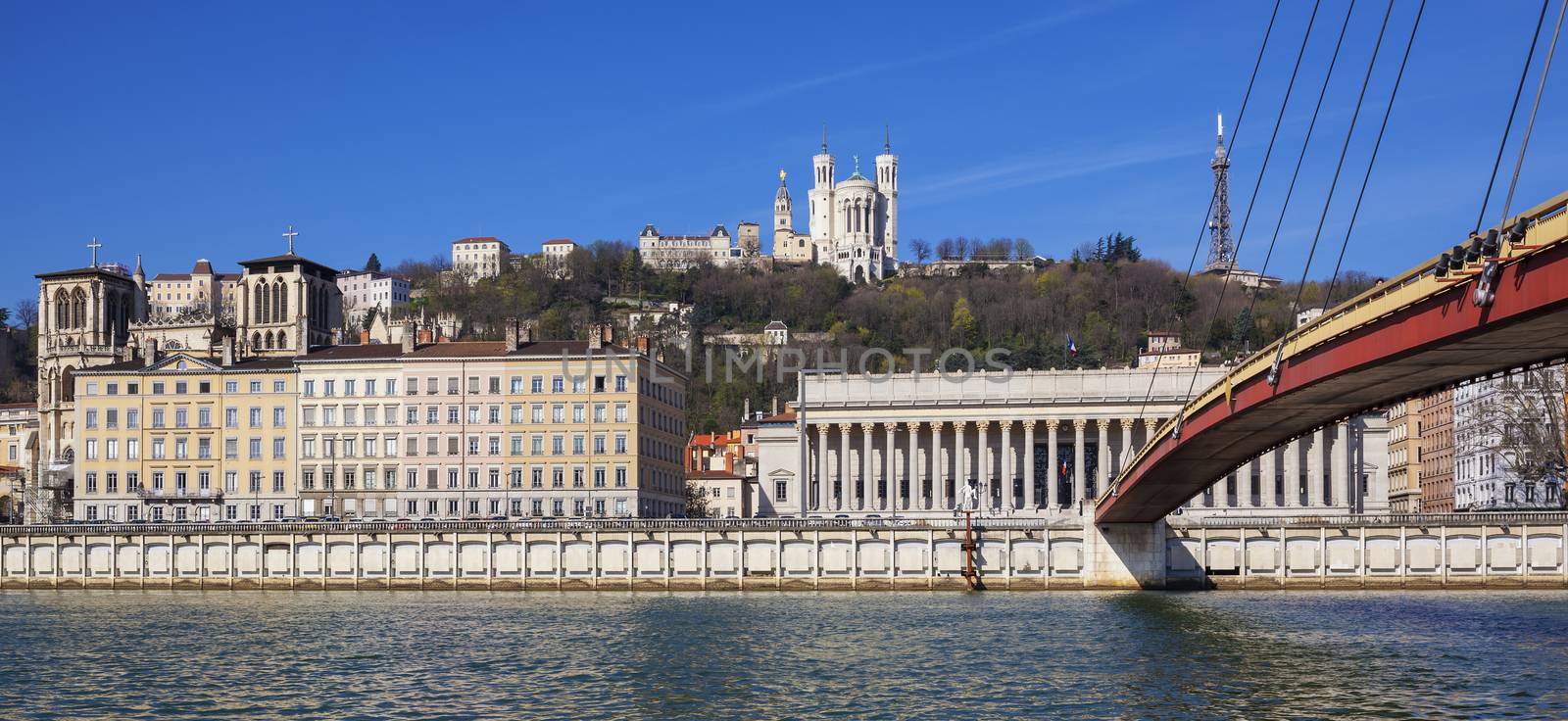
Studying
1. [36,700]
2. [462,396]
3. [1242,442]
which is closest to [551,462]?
[462,396]

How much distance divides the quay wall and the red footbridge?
14.7m

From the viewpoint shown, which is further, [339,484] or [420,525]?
[339,484]

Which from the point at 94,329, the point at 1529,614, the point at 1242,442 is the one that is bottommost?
the point at 1529,614

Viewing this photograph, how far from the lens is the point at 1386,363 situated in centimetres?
3331

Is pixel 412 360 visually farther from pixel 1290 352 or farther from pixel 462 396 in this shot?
pixel 1290 352

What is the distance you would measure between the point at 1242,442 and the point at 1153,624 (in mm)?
5166

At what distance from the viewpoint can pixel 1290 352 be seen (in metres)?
37.9

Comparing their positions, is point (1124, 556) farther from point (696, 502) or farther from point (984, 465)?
point (696, 502)

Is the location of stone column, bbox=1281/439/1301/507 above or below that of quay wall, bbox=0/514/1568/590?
above

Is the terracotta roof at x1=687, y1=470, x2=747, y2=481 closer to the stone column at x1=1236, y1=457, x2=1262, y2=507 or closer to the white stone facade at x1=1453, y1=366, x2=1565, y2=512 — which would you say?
the stone column at x1=1236, y1=457, x2=1262, y2=507

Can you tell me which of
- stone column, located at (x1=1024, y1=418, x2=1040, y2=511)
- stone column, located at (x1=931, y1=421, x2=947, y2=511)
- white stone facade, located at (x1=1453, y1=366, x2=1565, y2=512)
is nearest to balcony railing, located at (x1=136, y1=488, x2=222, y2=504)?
stone column, located at (x1=931, y1=421, x2=947, y2=511)

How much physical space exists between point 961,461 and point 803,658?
61.7 m

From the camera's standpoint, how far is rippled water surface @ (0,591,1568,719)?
108 ft

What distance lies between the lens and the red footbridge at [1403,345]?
27.0 meters
